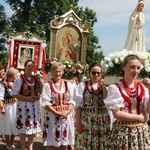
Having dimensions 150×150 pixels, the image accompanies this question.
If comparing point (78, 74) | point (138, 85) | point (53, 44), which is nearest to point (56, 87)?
point (138, 85)

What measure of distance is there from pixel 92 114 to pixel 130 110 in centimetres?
135

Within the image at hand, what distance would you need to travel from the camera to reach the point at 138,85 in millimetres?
3383

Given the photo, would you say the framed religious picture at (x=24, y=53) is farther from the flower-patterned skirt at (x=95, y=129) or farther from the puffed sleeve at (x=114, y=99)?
the puffed sleeve at (x=114, y=99)

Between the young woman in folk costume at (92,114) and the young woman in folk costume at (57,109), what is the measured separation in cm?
46

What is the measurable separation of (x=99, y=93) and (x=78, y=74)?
3.56 meters

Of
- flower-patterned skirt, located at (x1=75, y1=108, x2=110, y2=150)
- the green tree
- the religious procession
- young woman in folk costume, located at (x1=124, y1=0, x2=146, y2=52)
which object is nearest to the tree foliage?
the green tree

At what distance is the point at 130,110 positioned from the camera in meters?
3.29

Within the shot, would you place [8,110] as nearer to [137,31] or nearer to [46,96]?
[46,96]

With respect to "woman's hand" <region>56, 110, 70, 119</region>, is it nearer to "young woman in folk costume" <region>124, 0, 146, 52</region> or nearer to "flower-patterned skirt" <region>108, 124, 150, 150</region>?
"flower-patterned skirt" <region>108, 124, 150, 150</region>

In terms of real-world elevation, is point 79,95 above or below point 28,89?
below

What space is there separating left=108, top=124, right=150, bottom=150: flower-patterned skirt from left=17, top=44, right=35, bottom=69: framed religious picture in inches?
532

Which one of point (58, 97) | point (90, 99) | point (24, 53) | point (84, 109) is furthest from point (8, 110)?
point (24, 53)

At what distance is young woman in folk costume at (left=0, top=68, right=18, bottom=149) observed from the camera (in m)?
6.52

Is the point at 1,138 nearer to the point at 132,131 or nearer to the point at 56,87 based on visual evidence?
the point at 56,87
